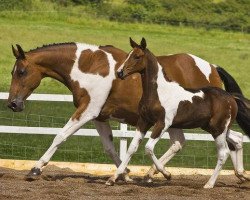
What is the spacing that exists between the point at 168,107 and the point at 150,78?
1.47 ft

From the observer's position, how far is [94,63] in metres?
11.5

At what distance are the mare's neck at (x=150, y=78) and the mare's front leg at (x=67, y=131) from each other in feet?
2.87

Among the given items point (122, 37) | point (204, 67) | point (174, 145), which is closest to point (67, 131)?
point (174, 145)

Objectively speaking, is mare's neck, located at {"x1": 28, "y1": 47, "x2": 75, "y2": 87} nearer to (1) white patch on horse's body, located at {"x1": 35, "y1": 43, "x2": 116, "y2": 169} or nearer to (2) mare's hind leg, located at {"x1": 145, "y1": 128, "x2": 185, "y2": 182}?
(1) white patch on horse's body, located at {"x1": 35, "y1": 43, "x2": 116, "y2": 169}

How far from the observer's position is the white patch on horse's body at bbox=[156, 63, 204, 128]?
10.6m

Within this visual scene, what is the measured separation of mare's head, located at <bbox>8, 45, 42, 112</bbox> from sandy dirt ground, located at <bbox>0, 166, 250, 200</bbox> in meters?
1.01

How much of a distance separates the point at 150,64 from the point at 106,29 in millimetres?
40222

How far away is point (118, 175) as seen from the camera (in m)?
10.7

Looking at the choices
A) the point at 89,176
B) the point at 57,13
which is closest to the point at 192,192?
the point at 89,176

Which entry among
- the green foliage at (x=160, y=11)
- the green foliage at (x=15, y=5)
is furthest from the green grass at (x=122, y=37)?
the green foliage at (x=160, y=11)

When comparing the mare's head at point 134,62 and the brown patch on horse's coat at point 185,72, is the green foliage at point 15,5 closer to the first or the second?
the brown patch on horse's coat at point 185,72

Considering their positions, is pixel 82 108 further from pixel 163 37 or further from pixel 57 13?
pixel 57 13

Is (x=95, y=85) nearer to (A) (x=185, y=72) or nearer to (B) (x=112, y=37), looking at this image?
(A) (x=185, y=72)

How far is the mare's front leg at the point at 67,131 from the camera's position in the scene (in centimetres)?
1114
